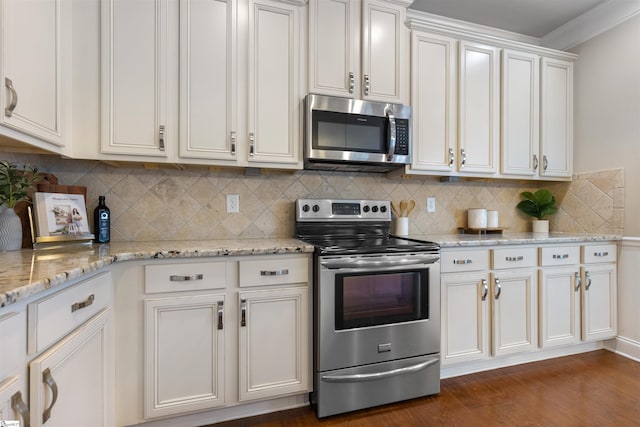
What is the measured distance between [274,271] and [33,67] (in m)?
1.41

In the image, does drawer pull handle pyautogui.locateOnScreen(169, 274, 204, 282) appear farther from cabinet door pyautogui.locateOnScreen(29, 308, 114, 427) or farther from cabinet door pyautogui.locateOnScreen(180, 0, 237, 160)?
cabinet door pyautogui.locateOnScreen(180, 0, 237, 160)

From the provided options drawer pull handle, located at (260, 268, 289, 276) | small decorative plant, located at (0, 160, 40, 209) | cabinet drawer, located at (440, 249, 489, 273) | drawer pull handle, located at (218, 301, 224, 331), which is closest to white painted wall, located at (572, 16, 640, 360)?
cabinet drawer, located at (440, 249, 489, 273)

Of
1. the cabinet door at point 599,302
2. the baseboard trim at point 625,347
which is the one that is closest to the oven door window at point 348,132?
the cabinet door at point 599,302

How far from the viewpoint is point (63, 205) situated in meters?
1.71

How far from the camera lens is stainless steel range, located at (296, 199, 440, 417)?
5.72 feet

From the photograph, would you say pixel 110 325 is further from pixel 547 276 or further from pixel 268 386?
pixel 547 276

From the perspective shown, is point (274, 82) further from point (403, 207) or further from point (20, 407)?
point (20, 407)

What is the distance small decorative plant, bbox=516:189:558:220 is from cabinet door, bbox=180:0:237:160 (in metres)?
2.66

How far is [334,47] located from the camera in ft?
6.90

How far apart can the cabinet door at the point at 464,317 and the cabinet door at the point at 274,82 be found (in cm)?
134

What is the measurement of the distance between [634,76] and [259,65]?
9.43ft

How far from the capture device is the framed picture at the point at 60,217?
1.59 m

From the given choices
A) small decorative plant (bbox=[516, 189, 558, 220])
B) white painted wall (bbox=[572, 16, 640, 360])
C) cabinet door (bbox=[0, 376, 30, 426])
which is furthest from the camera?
small decorative plant (bbox=[516, 189, 558, 220])

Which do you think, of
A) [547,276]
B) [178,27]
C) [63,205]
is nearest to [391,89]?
[178,27]
